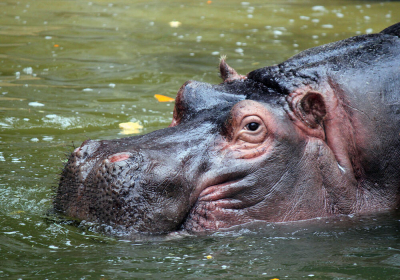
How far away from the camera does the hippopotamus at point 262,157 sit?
4.44 metres

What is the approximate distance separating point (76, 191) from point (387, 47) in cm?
308

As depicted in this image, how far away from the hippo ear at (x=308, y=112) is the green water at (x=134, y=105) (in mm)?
826

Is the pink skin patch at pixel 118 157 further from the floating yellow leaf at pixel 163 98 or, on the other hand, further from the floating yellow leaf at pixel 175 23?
the floating yellow leaf at pixel 175 23

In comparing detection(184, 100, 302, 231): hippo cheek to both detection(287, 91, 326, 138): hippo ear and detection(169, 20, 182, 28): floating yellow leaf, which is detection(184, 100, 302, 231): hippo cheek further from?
detection(169, 20, 182, 28): floating yellow leaf

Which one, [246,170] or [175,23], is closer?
[246,170]

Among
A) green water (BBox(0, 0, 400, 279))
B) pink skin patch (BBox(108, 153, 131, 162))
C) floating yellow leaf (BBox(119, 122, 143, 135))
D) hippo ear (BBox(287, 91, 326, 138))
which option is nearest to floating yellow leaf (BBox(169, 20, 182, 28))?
green water (BBox(0, 0, 400, 279))

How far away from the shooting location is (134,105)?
9211 mm

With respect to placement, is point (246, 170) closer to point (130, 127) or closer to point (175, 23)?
point (130, 127)

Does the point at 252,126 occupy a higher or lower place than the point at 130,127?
lower

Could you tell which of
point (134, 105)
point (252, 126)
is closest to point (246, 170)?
point (252, 126)

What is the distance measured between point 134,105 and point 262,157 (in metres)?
4.82

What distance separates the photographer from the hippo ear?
486 cm

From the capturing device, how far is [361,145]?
4.95m

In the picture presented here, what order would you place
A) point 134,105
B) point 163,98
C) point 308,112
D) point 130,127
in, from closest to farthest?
point 308,112, point 130,127, point 134,105, point 163,98
